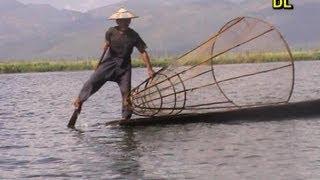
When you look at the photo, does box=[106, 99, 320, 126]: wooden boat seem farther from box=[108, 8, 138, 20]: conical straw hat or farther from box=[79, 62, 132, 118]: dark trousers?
box=[108, 8, 138, 20]: conical straw hat

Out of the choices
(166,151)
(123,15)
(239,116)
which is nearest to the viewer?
(166,151)

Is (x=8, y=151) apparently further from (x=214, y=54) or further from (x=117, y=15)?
(x=214, y=54)

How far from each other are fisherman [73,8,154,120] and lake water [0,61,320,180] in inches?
31.9

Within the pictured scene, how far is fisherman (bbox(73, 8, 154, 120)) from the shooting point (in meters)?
12.9

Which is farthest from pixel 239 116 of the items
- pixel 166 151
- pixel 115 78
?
pixel 166 151

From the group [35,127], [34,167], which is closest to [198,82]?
[35,127]

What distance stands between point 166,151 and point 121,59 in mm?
3477

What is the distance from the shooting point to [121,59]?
13070 millimetres

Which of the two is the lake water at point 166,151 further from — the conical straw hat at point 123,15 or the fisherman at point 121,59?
the conical straw hat at point 123,15

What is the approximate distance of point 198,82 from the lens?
1648 centimetres

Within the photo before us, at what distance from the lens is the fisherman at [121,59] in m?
12.9

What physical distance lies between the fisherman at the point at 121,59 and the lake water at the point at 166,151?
0.81 meters

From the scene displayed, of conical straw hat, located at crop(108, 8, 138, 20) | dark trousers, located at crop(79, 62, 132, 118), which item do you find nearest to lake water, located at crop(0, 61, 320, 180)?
dark trousers, located at crop(79, 62, 132, 118)

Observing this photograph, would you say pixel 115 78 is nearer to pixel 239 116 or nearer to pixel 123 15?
pixel 123 15
